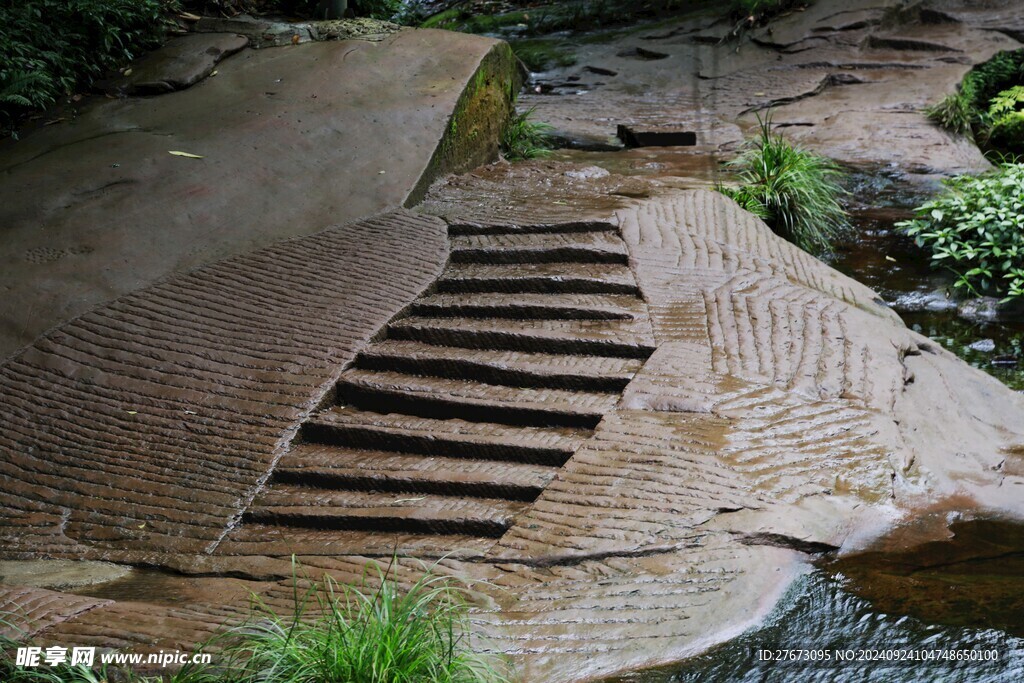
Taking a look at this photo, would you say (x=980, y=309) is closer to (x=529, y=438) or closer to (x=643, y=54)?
(x=529, y=438)

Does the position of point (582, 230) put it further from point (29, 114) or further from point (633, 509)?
point (29, 114)

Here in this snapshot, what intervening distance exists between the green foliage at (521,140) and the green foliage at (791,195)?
63.2 inches

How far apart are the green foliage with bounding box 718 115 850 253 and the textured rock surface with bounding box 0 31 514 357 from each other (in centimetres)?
202

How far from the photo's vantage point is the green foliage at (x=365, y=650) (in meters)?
2.56

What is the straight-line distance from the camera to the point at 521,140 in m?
7.86

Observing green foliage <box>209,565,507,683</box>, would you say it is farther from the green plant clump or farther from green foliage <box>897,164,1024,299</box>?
green foliage <box>897,164,1024,299</box>

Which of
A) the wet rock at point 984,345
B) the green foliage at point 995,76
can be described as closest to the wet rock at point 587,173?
the wet rock at point 984,345

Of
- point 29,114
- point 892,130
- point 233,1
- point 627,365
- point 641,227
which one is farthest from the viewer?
point 233,1

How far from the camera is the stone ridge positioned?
397 centimetres

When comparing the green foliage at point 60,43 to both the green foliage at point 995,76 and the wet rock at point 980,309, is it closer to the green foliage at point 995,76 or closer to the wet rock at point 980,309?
the wet rock at point 980,309

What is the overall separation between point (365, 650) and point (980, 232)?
18.5 ft

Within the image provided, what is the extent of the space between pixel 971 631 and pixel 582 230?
3.14 m

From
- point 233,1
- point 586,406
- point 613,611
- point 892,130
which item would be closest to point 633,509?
point 613,611

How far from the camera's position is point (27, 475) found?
4.20 m
